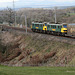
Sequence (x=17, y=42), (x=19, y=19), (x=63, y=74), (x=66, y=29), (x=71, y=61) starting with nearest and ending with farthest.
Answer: (x=63, y=74) → (x=71, y=61) → (x=66, y=29) → (x=17, y=42) → (x=19, y=19)

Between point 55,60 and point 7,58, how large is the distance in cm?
1249

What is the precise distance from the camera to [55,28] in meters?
46.8

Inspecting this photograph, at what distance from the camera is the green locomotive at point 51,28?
4284cm

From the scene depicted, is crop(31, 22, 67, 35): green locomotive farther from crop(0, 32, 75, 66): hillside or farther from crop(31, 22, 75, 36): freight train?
crop(0, 32, 75, 66): hillside

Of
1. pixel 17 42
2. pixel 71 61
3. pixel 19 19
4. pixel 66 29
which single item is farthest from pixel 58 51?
pixel 19 19

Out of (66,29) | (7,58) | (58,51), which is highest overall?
(66,29)

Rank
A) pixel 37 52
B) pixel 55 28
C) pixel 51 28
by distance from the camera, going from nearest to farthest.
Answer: pixel 37 52 < pixel 55 28 < pixel 51 28

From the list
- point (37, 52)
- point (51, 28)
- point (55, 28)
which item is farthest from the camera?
point (51, 28)

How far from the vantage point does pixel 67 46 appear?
31750 mm

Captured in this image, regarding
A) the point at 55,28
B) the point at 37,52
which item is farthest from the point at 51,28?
the point at 37,52

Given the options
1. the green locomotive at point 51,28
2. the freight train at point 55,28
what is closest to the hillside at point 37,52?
the freight train at point 55,28

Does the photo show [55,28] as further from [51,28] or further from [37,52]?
[37,52]

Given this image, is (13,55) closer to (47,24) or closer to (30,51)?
(30,51)

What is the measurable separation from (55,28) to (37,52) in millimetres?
12213
